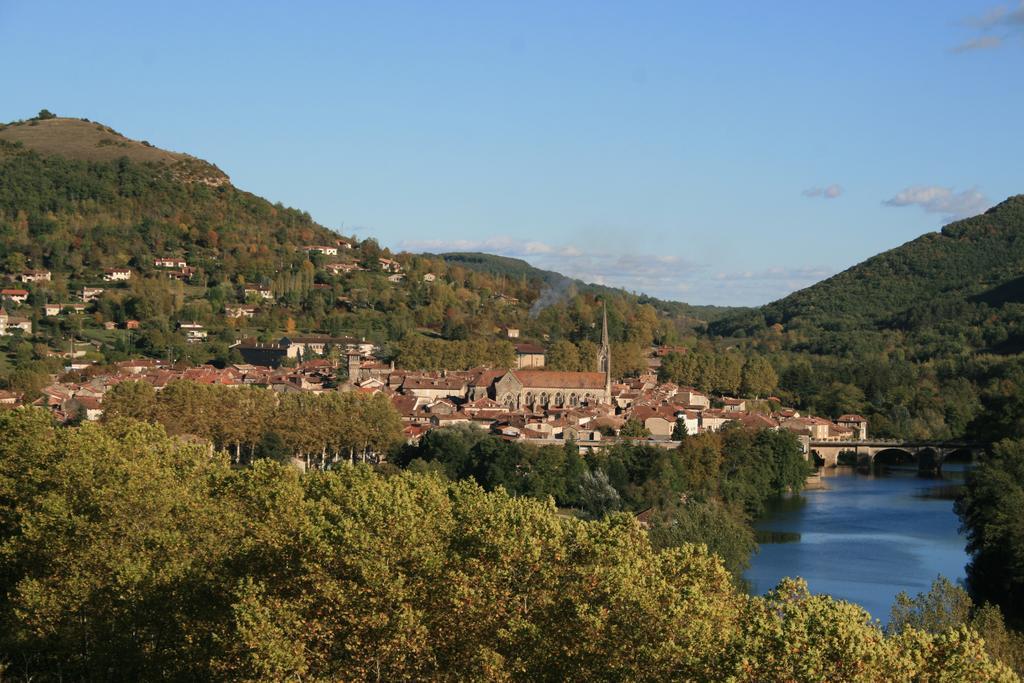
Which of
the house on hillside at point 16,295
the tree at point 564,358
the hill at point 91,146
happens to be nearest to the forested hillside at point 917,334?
the tree at point 564,358

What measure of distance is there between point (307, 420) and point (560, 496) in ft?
34.6

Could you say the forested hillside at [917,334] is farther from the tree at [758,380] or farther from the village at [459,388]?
the village at [459,388]

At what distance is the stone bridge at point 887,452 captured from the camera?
50.5m

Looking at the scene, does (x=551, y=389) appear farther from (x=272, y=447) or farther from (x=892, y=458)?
(x=272, y=447)

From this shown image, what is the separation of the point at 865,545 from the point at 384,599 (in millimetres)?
20678

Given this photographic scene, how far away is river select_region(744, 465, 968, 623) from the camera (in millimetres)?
27000

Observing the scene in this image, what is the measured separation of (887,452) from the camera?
177 ft

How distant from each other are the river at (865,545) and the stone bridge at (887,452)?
6.46m

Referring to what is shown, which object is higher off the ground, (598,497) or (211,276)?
(211,276)

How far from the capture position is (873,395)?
6512 centimetres

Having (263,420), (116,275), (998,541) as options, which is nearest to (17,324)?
(116,275)

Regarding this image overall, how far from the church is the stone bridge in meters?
11.0

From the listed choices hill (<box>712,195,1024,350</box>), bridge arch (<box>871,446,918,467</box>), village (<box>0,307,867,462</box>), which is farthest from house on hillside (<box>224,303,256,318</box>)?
hill (<box>712,195,1024,350</box>)

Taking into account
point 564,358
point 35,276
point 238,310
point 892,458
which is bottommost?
point 892,458
